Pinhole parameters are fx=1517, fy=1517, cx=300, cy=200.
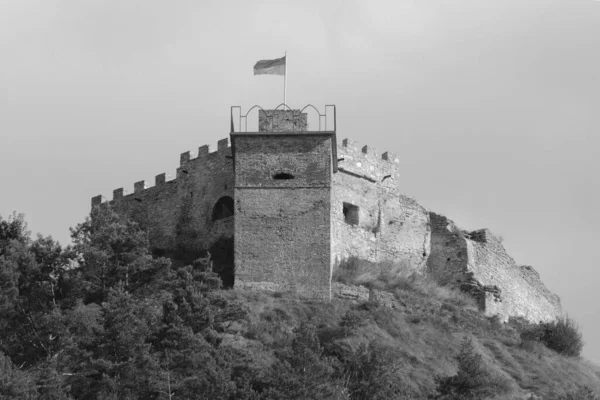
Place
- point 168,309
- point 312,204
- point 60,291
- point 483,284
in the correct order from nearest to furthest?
point 168,309
point 60,291
point 312,204
point 483,284

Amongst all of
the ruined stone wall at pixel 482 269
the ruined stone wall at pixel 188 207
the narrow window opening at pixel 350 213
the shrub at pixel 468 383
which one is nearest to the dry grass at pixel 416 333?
the shrub at pixel 468 383

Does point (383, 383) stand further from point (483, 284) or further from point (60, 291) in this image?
→ point (483, 284)

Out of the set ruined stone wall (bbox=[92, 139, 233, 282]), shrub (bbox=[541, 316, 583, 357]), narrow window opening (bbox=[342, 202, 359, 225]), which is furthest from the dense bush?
ruined stone wall (bbox=[92, 139, 233, 282])

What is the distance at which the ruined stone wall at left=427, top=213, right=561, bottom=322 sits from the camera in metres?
46.2

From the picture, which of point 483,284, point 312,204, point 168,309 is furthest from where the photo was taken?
point 483,284

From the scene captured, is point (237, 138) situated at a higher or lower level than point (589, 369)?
higher

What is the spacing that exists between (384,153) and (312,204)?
19.7 feet

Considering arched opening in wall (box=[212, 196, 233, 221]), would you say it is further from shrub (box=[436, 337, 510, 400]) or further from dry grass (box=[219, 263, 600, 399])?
shrub (box=[436, 337, 510, 400])

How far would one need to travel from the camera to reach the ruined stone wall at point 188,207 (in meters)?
44.8

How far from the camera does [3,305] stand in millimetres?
36875

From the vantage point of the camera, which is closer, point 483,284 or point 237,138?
point 237,138

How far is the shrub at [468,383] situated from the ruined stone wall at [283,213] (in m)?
5.12

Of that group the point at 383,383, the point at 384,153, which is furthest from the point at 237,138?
the point at 383,383

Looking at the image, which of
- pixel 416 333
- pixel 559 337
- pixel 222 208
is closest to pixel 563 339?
pixel 559 337
